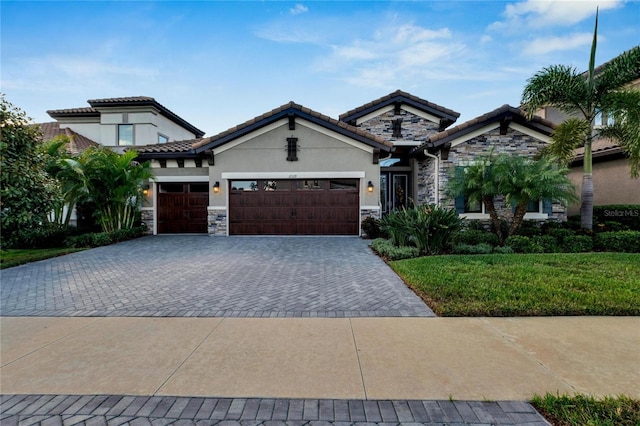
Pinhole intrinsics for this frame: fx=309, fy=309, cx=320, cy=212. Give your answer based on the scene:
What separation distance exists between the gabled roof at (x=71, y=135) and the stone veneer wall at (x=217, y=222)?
10.2m

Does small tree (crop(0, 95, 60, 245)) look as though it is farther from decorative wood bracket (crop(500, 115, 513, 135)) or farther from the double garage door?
decorative wood bracket (crop(500, 115, 513, 135))

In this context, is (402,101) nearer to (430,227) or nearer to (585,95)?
(585,95)

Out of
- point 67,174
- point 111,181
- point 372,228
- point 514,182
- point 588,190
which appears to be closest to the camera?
point 514,182

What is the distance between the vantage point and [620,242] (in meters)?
9.26

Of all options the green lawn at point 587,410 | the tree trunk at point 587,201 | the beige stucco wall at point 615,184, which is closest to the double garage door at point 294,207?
the tree trunk at point 587,201

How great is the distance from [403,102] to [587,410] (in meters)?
15.2

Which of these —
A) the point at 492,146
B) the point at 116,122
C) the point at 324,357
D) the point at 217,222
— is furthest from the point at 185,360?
the point at 116,122

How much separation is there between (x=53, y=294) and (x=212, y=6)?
1029 centimetres

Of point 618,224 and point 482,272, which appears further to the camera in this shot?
point 618,224

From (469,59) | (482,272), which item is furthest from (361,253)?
(469,59)

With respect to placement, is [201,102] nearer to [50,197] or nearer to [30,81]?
[30,81]

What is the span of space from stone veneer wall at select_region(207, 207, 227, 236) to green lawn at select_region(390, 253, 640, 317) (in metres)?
8.29

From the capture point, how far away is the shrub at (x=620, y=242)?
912 centimetres

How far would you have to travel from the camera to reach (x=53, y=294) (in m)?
5.66
